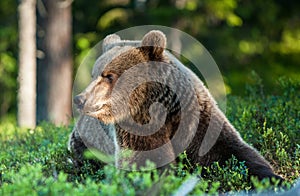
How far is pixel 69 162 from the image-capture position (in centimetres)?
605

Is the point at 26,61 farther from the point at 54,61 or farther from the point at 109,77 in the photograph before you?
the point at 109,77

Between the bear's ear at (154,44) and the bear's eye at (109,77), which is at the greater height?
the bear's ear at (154,44)

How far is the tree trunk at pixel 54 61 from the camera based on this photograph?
1393 centimetres

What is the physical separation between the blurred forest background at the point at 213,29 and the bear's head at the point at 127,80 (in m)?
10.2

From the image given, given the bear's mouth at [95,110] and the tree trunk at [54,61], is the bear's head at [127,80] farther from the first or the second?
the tree trunk at [54,61]

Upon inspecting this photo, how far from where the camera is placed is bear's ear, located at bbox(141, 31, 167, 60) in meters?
5.20

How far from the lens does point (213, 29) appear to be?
1767 centimetres

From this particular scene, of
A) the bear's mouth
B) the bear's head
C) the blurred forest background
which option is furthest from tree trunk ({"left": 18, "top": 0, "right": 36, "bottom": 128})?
the bear's mouth

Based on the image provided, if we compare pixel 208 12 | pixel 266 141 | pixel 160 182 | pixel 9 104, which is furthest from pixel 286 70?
pixel 160 182

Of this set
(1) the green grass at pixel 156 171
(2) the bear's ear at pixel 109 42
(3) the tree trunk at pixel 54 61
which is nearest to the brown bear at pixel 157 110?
(1) the green grass at pixel 156 171

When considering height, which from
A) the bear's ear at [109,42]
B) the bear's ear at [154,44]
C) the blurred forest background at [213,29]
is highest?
the bear's ear at [154,44]

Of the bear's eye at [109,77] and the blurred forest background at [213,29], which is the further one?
the blurred forest background at [213,29]

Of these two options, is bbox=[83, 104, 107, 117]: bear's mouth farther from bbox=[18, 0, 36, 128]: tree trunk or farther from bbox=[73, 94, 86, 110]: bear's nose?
bbox=[18, 0, 36, 128]: tree trunk

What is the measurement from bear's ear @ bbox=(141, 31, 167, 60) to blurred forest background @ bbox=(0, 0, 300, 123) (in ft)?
33.5
